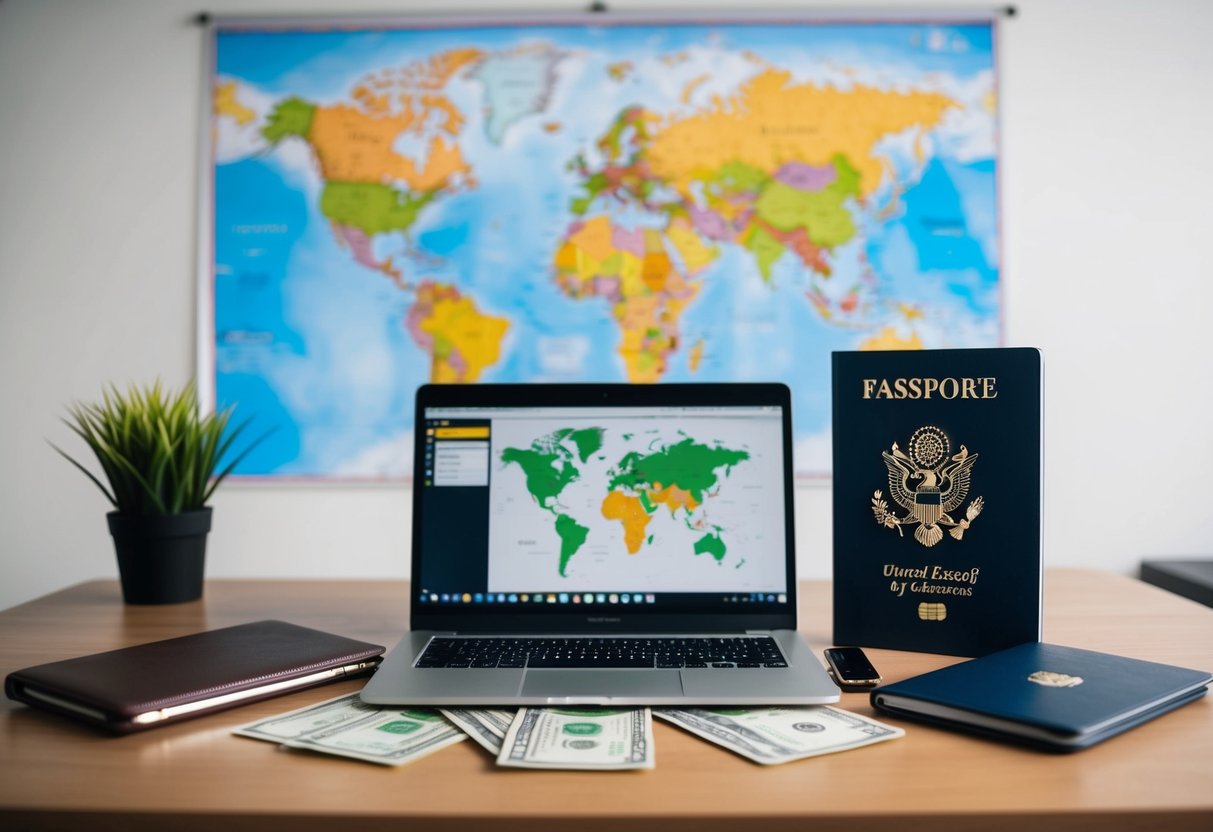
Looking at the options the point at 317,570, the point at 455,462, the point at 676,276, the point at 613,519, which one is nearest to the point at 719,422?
the point at 613,519

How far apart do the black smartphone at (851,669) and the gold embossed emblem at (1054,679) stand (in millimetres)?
154

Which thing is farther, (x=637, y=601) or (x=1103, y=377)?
(x=1103, y=377)

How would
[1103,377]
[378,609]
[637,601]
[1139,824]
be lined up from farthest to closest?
[1103,377] → [378,609] → [637,601] → [1139,824]

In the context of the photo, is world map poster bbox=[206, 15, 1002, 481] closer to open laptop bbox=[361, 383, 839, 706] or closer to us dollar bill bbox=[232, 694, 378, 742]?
open laptop bbox=[361, 383, 839, 706]

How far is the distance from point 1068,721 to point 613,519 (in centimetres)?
56

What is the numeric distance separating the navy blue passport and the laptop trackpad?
21 centimetres

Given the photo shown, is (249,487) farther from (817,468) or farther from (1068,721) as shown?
(1068,721)

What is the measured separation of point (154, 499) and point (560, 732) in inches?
35.9

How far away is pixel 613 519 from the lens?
111 centimetres

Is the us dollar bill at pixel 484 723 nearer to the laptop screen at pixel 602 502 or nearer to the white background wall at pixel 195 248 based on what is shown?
the laptop screen at pixel 602 502

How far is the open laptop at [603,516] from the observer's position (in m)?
1.08

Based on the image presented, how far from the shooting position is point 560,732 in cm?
77

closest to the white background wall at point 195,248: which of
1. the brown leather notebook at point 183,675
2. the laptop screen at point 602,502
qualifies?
the laptop screen at point 602,502

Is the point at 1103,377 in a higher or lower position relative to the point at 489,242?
lower
